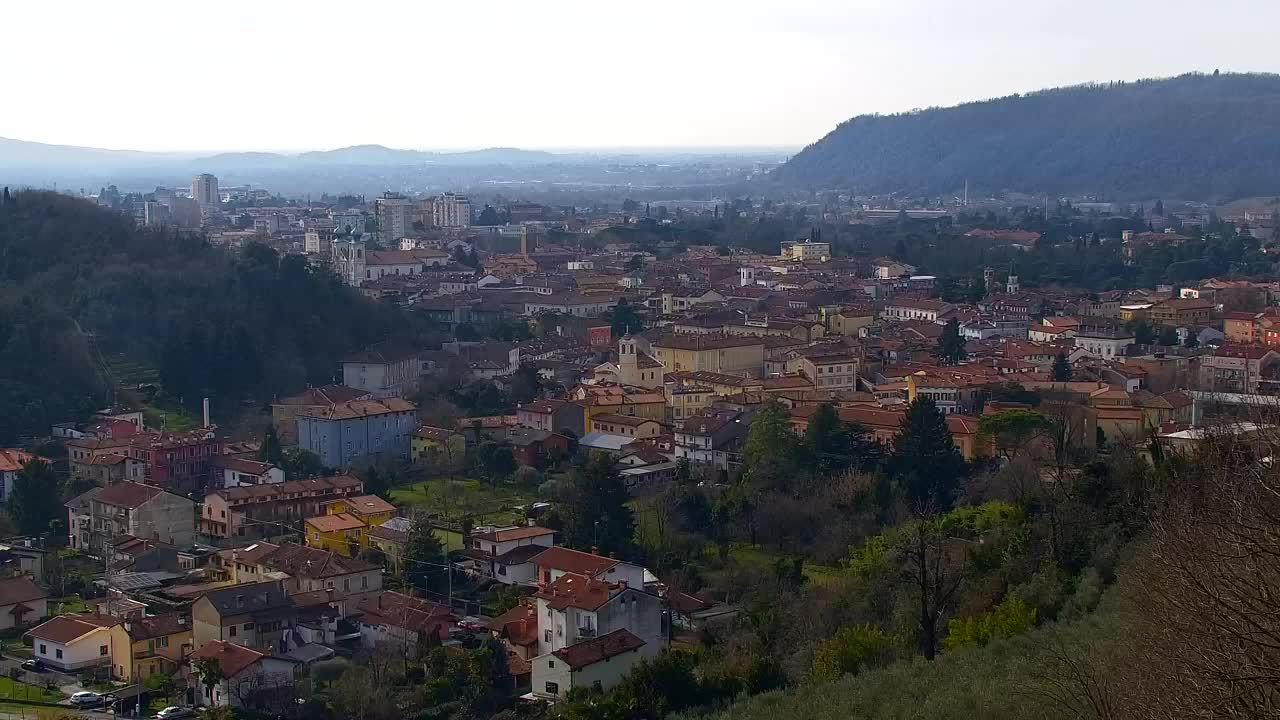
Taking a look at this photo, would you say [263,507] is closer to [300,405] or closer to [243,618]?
[243,618]

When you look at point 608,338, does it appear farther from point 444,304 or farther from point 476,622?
point 476,622

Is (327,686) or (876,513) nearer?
(327,686)

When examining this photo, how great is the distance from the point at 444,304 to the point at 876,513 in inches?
630

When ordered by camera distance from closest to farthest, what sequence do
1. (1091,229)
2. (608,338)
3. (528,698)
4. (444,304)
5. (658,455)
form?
(528,698) < (658,455) < (608,338) < (444,304) < (1091,229)

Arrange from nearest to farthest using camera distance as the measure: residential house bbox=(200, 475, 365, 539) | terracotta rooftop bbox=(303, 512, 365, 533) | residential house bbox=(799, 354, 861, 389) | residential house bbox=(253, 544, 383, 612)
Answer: residential house bbox=(253, 544, 383, 612) → terracotta rooftop bbox=(303, 512, 365, 533) → residential house bbox=(200, 475, 365, 539) → residential house bbox=(799, 354, 861, 389)

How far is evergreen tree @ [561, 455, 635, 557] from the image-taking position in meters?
14.1

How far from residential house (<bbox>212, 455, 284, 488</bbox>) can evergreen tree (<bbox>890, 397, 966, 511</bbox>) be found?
6.01m

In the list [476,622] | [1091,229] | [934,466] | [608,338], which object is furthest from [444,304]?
[1091,229]

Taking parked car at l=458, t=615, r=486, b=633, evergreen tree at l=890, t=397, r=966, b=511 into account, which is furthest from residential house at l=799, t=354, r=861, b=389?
parked car at l=458, t=615, r=486, b=633

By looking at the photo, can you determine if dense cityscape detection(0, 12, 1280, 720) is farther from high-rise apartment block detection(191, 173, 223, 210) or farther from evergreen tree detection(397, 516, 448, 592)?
high-rise apartment block detection(191, 173, 223, 210)

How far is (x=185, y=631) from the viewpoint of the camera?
39.9 ft

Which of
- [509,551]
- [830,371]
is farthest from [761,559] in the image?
[830,371]

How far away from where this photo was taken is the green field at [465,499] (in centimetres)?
1570

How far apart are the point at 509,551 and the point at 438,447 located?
473cm
